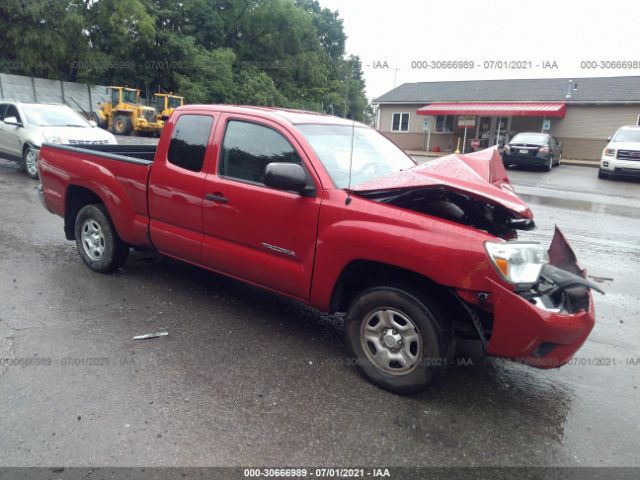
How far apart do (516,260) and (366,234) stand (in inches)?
37.9

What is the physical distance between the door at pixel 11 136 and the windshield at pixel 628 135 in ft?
62.1

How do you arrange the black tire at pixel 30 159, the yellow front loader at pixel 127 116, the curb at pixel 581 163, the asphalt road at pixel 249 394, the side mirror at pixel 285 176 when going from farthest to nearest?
1. the yellow front loader at pixel 127 116
2. the curb at pixel 581 163
3. the black tire at pixel 30 159
4. the side mirror at pixel 285 176
5. the asphalt road at pixel 249 394

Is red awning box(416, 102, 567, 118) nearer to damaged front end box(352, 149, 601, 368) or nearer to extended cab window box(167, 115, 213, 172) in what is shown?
extended cab window box(167, 115, 213, 172)

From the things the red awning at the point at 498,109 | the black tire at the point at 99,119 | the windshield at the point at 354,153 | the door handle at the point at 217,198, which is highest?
the red awning at the point at 498,109

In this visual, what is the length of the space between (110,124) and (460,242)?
28.3 meters

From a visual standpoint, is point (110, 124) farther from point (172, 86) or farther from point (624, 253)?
point (624, 253)

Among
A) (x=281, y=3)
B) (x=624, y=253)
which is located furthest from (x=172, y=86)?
(x=624, y=253)

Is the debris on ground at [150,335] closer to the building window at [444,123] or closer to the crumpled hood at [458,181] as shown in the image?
the crumpled hood at [458,181]

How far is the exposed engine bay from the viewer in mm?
3211

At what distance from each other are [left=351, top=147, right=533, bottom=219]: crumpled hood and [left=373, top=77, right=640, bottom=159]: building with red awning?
22.9 meters

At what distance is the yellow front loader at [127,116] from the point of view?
25619 mm

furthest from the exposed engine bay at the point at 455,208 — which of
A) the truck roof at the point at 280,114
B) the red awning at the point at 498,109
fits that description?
the red awning at the point at 498,109

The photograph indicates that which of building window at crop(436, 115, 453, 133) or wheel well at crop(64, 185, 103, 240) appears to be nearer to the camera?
wheel well at crop(64, 185, 103, 240)

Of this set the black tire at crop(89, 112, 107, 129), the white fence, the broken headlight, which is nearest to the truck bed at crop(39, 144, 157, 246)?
the broken headlight
